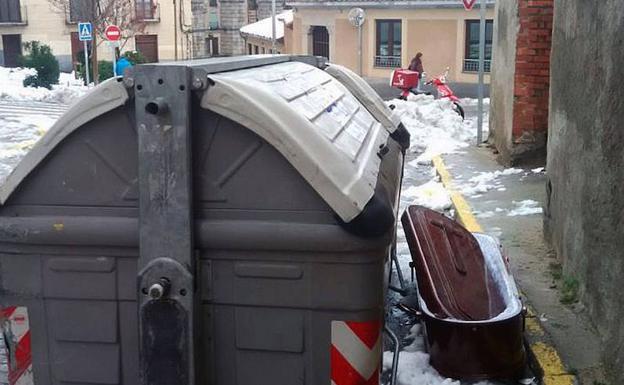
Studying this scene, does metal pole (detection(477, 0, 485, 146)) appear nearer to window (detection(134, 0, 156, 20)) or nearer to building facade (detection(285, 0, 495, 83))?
building facade (detection(285, 0, 495, 83))

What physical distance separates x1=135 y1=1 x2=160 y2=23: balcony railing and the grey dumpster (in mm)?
47227

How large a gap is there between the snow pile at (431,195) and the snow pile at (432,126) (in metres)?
2.42

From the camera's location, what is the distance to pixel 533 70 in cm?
1050

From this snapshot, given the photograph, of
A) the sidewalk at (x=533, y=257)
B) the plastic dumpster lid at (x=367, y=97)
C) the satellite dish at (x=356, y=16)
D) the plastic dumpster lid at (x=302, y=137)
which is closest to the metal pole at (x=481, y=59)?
the sidewalk at (x=533, y=257)

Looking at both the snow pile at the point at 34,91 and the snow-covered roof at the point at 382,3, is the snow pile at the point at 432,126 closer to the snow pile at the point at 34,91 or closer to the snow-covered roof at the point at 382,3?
the snow-covered roof at the point at 382,3

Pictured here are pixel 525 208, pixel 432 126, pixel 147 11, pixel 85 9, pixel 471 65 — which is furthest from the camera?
pixel 147 11

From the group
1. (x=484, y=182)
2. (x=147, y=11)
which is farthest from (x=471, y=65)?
(x=147, y=11)

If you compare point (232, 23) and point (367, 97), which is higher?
point (232, 23)

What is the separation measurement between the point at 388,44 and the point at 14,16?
23.5 metres

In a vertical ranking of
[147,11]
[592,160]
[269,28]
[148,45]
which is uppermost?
[147,11]

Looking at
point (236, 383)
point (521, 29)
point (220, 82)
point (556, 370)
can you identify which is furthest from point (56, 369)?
point (521, 29)

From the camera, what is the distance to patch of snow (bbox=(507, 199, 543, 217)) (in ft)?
27.0

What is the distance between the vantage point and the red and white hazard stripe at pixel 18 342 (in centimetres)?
333

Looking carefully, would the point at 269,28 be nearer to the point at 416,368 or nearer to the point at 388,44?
the point at 388,44
